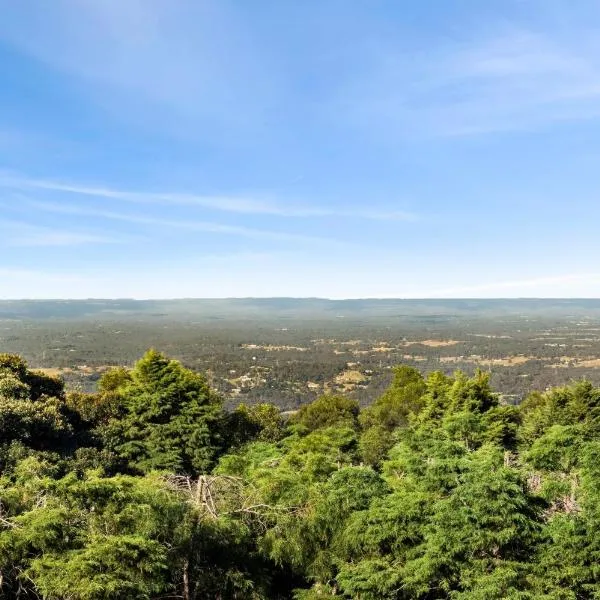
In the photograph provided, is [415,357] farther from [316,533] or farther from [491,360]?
[316,533]

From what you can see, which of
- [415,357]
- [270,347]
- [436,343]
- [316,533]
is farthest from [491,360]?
[316,533]

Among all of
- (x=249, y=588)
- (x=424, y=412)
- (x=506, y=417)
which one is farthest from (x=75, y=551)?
(x=506, y=417)

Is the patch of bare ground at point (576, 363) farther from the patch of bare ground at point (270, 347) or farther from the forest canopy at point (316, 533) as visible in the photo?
the forest canopy at point (316, 533)

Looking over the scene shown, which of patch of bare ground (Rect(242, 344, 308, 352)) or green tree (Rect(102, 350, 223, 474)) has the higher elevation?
green tree (Rect(102, 350, 223, 474))

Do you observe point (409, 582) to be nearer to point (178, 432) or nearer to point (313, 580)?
point (313, 580)

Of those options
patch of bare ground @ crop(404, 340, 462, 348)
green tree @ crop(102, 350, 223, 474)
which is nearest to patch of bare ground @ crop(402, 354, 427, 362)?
patch of bare ground @ crop(404, 340, 462, 348)

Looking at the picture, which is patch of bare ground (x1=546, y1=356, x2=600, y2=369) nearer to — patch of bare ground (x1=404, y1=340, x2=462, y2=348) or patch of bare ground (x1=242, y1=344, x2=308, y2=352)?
patch of bare ground (x1=404, y1=340, x2=462, y2=348)

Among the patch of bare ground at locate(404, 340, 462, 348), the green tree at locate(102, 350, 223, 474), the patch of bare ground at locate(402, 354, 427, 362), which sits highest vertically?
the green tree at locate(102, 350, 223, 474)

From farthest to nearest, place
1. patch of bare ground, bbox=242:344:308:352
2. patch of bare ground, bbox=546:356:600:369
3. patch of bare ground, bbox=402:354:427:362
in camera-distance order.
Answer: patch of bare ground, bbox=242:344:308:352 < patch of bare ground, bbox=402:354:427:362 < patch of bare ground, bbox=546:356:600:369

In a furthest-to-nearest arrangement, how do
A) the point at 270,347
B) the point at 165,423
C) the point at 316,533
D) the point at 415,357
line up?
the point at 270,347 → the point at 415,357 → the point at 165,423 → the point at 316,533

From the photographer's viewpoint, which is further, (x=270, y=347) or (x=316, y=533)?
(x=270, y=347)

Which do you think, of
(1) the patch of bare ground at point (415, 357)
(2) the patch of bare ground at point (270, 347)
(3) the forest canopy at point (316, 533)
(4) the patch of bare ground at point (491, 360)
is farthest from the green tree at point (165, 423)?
(2) the patch of bare ground at point (270, 347)
